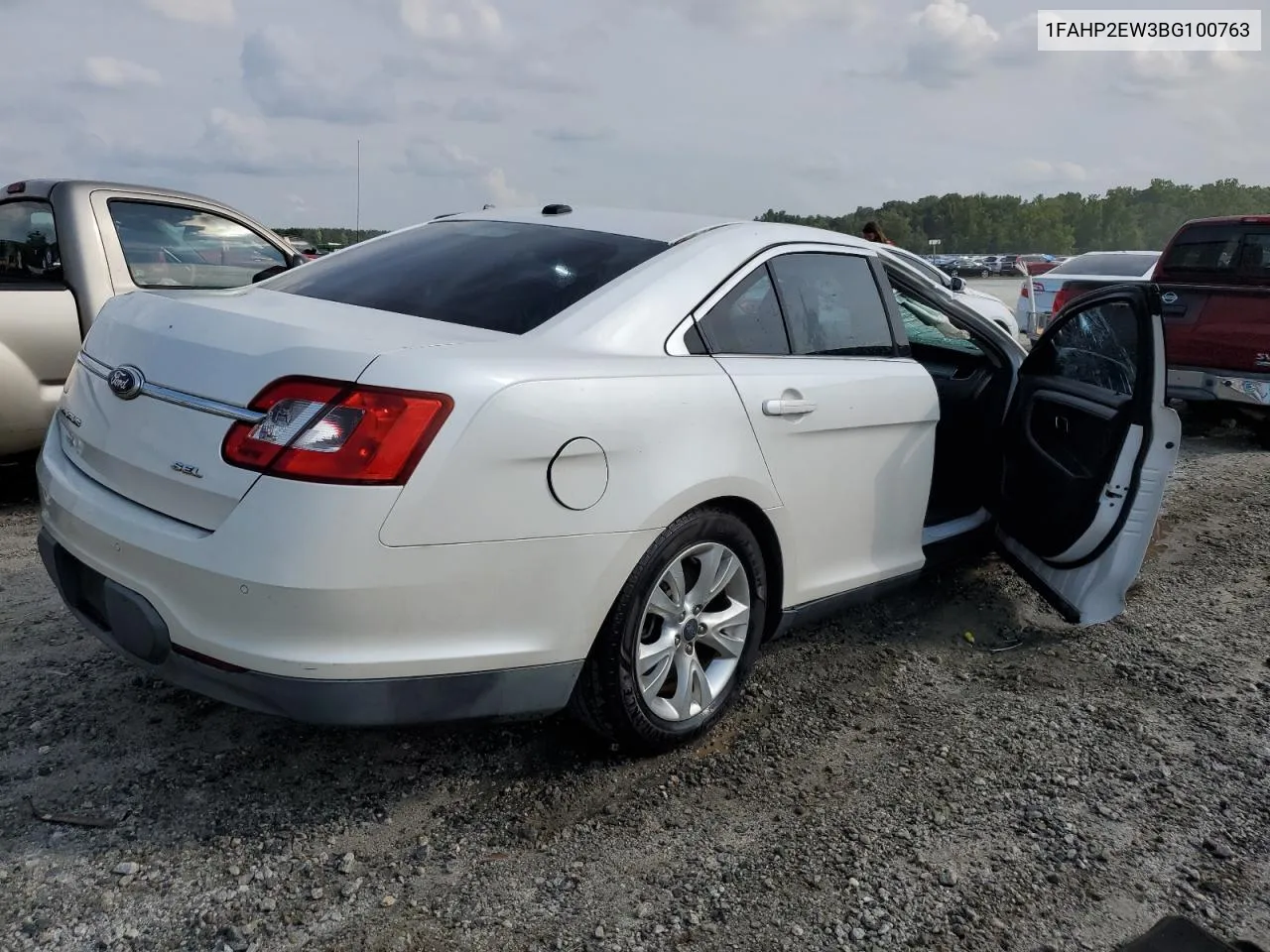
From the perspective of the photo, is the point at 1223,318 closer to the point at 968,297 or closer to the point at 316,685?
the point at 968,297

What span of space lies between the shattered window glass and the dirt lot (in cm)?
104

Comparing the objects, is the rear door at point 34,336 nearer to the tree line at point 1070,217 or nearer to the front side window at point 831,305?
the front side window at point 831,305

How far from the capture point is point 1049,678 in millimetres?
3613

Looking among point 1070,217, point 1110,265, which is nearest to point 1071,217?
point 1070,217

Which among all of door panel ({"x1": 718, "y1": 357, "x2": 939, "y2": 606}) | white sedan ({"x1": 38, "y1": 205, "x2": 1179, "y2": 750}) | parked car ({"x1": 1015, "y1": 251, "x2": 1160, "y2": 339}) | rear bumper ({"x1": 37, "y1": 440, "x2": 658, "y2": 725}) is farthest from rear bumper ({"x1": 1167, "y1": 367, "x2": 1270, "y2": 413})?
rear bumper ({"x1": 37, "y1": 440, "x2": 658, "y2": 725})

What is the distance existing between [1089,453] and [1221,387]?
4.58 metres

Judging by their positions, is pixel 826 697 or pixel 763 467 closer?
pixel 763 467

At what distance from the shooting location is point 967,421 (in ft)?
14.5

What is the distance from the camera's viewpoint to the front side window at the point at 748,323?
2.99 m

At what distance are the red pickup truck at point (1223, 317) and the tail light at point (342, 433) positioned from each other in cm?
683

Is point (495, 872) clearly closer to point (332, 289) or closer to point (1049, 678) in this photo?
point (332, 289)

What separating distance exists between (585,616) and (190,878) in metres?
1.07

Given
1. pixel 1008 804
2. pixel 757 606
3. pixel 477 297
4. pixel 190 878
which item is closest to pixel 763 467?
pixel 757 606

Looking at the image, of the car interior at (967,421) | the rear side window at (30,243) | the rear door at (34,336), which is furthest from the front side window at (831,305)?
the rear side window at (30,243)
